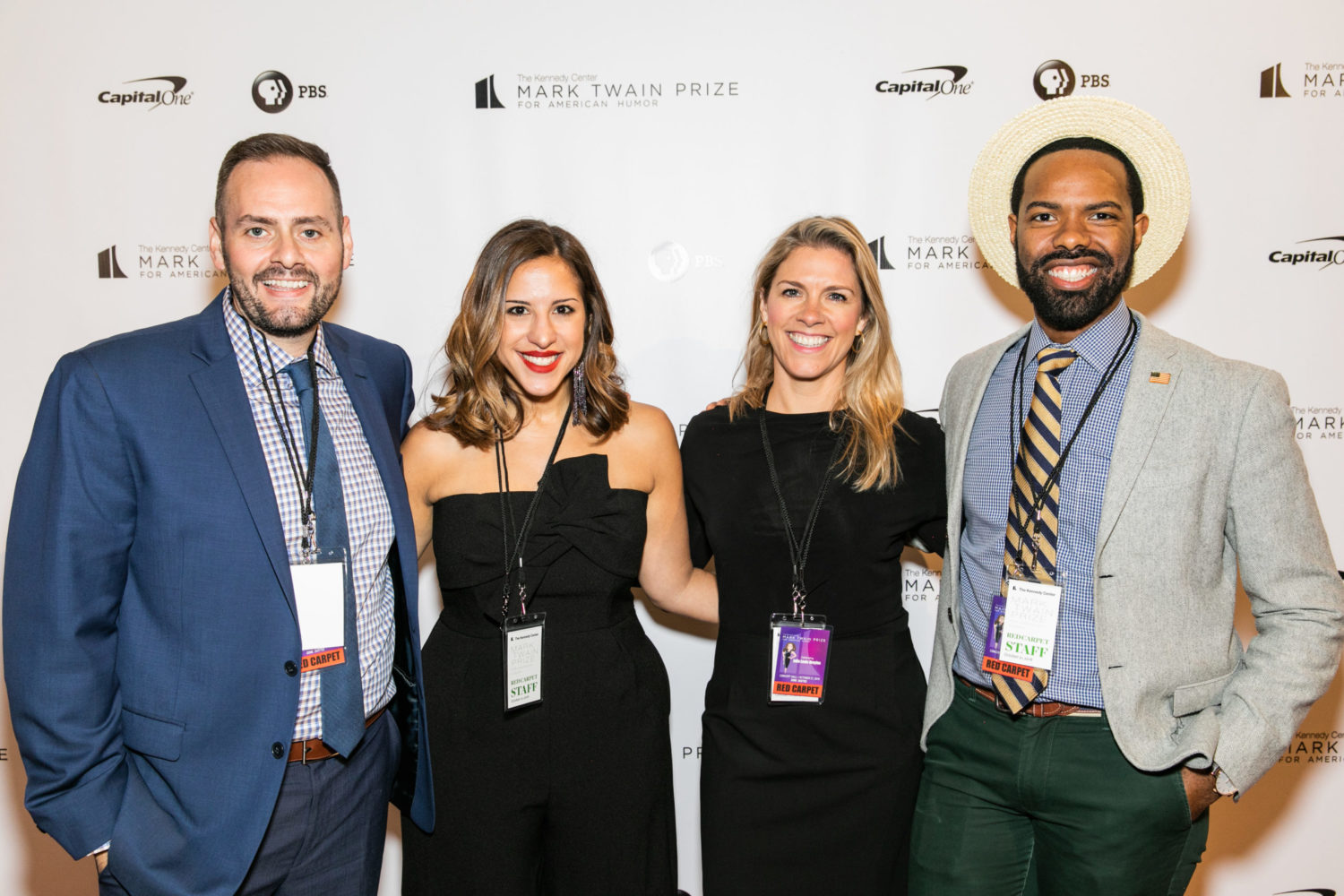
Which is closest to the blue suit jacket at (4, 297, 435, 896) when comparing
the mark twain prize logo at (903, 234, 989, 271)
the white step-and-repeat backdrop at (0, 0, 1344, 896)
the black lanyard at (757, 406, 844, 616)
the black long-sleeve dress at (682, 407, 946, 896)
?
the black long-sleeve dress at (682, 407, 946, 896)

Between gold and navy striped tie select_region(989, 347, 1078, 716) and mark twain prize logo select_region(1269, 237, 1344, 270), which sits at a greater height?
mark twain prize logo select_region(1269, 237, 1344, 270)

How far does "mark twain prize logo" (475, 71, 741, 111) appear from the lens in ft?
9.72

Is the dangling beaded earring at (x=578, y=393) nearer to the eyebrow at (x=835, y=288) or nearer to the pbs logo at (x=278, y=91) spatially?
the eyebrow at (x=835, y=288)

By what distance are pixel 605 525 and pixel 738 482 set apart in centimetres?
40

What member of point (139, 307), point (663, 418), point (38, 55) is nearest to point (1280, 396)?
point (663, 418)

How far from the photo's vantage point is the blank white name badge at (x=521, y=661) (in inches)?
77.9

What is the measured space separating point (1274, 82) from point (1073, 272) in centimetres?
176

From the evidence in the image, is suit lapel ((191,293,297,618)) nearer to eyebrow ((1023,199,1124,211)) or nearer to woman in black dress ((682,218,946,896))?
woman in black dress ((682,218,946,896))

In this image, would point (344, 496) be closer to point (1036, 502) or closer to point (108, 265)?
point (1036, 502)

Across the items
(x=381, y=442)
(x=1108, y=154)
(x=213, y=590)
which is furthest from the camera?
(x=1108, y=154)

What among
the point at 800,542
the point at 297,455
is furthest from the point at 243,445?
the point at 800,542

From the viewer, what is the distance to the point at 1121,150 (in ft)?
6.96

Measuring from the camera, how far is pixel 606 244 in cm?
306

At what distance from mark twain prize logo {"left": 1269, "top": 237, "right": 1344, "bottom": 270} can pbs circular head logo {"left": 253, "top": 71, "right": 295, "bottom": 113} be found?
3.66m
